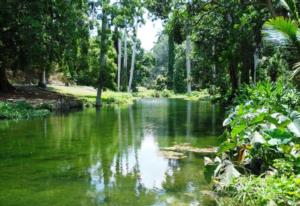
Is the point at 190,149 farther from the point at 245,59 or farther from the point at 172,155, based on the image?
the point at 245,59

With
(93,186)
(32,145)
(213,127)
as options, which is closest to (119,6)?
(213,127)

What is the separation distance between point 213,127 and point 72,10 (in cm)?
1310

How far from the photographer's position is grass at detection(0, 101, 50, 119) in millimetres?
20156

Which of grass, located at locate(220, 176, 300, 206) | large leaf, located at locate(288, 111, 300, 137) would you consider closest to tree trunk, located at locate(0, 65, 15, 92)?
grass, located at locate(220, 176, 300, 206)

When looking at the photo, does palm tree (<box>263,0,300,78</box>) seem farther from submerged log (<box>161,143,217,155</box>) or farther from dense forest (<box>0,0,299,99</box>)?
dense forest (<box>0,0,299,99</box>)

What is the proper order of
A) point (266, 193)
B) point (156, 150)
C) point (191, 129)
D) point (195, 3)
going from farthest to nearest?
point (195, 3) → point (191, 129) → point (156, 150) → point (266, 193)

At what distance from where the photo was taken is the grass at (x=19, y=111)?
20156 mm

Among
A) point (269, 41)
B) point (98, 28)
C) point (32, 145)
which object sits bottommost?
point (32, 145)

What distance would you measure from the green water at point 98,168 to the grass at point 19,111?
3795mm

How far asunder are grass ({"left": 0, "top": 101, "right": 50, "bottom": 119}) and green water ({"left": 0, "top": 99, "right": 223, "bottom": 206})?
12.5ft

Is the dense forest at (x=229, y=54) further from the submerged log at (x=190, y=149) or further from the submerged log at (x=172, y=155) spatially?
the submerged log at (x=172, y=155)

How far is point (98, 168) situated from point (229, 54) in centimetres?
1401

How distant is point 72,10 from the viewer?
2595 centimetres

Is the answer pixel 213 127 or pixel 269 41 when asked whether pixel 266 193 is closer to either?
pixel 269 41
